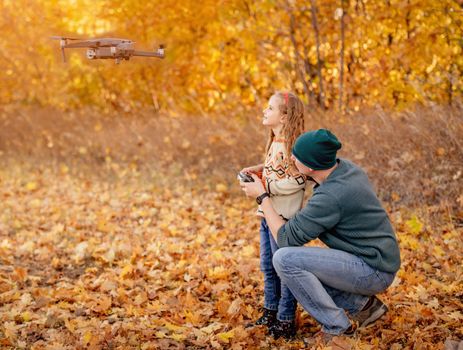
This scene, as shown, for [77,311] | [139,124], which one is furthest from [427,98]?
[139,124]

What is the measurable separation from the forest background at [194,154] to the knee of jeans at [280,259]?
1.79ft

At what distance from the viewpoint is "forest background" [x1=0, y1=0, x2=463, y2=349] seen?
13.8 feet

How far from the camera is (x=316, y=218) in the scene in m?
3.27

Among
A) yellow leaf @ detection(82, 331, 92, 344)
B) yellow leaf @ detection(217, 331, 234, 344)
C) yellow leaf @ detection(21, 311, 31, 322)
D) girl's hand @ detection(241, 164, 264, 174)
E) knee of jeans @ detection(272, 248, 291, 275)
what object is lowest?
yellow leaf @ detection(217, 331, 234, 344)

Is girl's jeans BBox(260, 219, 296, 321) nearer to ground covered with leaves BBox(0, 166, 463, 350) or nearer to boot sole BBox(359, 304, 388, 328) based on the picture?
ground covered with leaves BBox(0, 166, 463, 350)

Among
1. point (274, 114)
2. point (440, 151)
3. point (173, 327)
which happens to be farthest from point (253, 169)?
point (440, 151)

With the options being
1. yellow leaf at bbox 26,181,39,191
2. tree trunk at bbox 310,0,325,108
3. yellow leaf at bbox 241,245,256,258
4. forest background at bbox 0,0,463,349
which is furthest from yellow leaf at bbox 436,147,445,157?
yellow leaf at bbox 26,181,39,191

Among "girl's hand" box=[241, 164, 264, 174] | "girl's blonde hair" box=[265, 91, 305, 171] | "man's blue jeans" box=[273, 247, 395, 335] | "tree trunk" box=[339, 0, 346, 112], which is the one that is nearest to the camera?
"man's blue jeans" box=[273, 247, 395, 335]

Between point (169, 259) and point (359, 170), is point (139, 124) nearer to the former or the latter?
point (169, 259)

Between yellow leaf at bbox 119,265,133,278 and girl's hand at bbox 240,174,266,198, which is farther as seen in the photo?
yellow leaf at bbox 119,265,133,278

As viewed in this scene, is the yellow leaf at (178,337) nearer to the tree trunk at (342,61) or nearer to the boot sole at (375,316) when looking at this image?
the boot sole at (375,316)

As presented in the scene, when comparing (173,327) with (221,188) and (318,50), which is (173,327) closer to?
(221,188)

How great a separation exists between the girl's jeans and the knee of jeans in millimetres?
258

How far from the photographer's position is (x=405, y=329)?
3674mm
